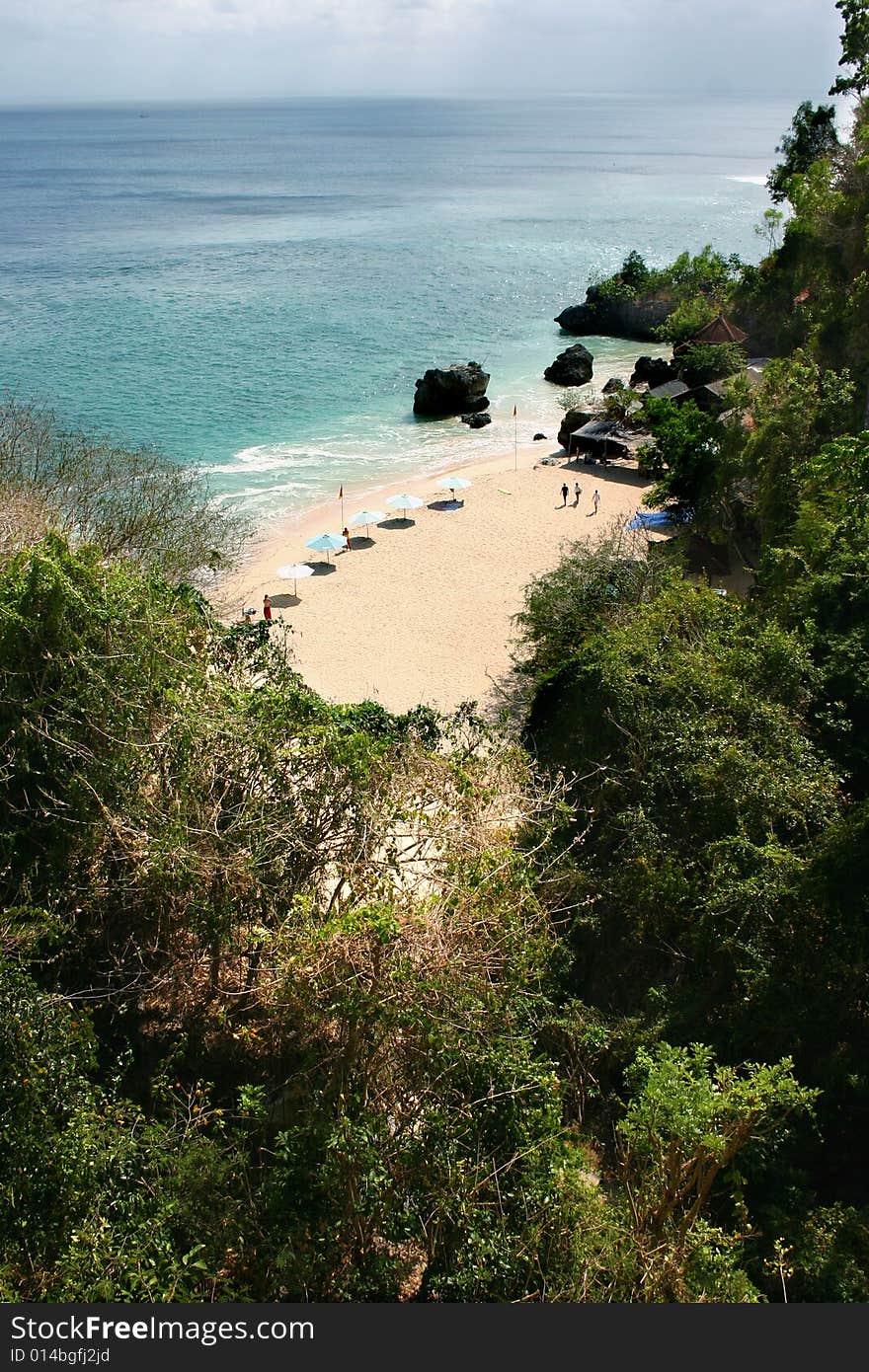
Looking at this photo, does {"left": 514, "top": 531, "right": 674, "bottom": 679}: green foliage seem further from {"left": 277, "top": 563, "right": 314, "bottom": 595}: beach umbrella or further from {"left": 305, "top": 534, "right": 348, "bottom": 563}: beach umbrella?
{"left": 305, "top": 534, "right": 348, "bottom": 563}: beach umbrella

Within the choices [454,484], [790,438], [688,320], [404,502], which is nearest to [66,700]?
[790,438]

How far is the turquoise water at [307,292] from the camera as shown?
126 feet

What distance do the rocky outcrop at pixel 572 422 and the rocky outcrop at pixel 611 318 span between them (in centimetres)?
2121

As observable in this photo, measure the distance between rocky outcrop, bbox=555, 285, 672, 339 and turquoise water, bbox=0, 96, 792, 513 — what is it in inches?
51.0

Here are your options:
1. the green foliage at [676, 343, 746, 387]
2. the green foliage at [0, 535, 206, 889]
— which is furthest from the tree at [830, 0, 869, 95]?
the green foliage at [0, 535, 206, 889]

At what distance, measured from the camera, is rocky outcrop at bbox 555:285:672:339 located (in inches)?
2153

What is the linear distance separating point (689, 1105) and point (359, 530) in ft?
76.9

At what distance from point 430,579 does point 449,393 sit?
18.0 metres

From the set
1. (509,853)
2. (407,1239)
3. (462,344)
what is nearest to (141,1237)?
(407,1239)

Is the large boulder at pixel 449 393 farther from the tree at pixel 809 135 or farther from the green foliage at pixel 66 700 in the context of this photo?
the green foliage at pixel 66 700

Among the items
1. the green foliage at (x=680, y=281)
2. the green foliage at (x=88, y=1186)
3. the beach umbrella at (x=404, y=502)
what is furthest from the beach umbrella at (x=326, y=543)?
Answer: the green foliage at (x=680, y=281)

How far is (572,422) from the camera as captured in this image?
3588cm

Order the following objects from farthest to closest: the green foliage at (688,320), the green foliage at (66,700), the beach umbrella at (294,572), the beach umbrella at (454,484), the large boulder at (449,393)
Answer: the green foliage at (688,320) → the large boulder at (449,393) → the beach umbrella at (454,484) → the beach umbrella at (294,572) → the green foliage at (66,700)

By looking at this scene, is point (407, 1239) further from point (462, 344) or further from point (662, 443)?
point (462, 344)
